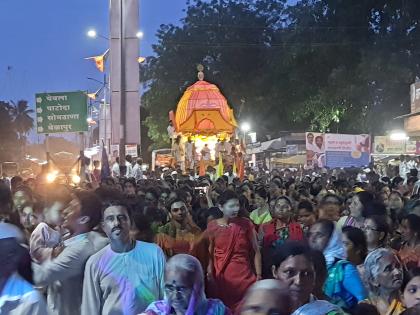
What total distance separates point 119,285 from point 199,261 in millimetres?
1165

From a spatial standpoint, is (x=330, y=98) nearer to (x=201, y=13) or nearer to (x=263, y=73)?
(x=263, y=73)

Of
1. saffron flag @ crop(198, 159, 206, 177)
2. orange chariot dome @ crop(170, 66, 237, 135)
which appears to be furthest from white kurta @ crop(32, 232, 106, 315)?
orange chariot dome @ crop(170, 66, 237, 135)

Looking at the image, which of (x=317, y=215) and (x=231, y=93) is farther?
(x=231, y=93)

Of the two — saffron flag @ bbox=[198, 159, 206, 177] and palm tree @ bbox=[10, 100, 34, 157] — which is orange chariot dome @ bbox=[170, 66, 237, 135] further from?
palm tree @ bbox=[10, 100, 34, 157]

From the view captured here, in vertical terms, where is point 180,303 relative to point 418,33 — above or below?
below

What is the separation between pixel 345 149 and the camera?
19938 millimetres

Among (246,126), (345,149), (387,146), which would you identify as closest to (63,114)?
(345,149)

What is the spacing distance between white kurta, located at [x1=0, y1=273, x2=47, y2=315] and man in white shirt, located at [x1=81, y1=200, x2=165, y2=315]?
1.23 m

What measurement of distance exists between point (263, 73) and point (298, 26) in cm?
691

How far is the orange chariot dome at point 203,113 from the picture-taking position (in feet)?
89.0

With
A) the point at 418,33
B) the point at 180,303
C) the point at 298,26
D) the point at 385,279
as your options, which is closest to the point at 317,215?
the point at 385,279

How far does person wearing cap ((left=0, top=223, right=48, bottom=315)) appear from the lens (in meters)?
3.47

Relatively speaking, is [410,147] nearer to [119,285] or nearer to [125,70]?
[125,70]

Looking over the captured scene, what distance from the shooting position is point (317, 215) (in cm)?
835
